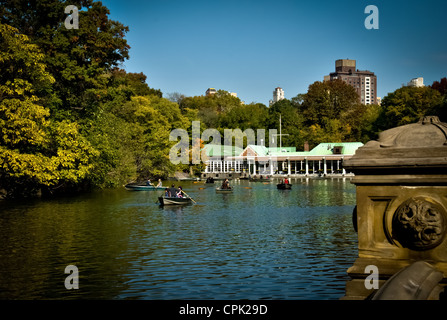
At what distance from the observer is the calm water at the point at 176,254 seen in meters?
12.3

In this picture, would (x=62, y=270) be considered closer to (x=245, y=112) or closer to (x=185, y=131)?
(x=185, y=131)

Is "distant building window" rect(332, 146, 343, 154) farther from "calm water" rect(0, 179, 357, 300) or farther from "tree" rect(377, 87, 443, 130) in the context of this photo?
"calm water" rect(0, 179, 357, 300)

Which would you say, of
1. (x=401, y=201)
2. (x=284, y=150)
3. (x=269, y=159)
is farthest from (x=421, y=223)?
(x=284, y=150)

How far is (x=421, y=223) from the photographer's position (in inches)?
189

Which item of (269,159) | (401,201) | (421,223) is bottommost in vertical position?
(421,223)

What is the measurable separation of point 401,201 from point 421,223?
36cm

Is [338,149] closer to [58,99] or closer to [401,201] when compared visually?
[58,99]

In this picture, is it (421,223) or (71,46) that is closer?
(421,223)

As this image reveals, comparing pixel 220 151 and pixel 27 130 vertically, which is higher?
pixel 220 151

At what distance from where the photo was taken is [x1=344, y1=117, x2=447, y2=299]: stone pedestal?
486 cm

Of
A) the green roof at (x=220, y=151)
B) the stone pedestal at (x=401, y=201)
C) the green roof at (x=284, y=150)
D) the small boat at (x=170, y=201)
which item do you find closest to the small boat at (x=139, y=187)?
the small boat at (x=170, y=201)

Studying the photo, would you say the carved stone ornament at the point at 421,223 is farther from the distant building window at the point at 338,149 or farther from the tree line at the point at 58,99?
the distant building window at the point at 338,149

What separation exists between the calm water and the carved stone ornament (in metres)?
6.82
